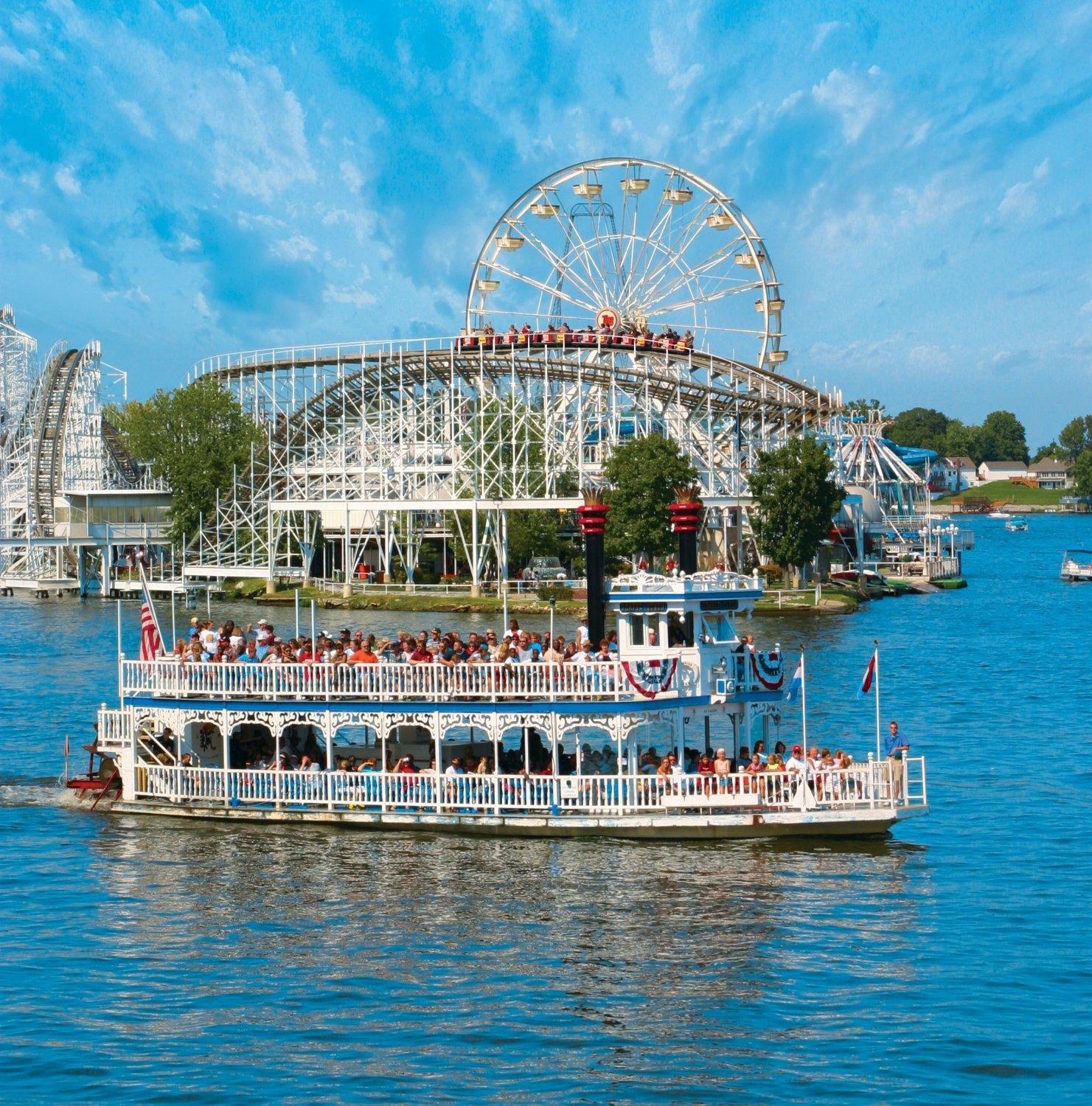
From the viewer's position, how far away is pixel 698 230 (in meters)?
110

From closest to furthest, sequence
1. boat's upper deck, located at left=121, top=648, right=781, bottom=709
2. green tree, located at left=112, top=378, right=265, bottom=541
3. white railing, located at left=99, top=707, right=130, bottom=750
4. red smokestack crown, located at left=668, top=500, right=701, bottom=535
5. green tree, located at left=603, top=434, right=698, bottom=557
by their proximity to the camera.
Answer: boat's upper deck, located at left=121, top=648, right=781, bottom=709, red smokestack crown, located at left=668, top=500, right=701, bottom=535, white railing, located at left=99, top=707, right=130, bottom=750, green tree, located at left=603, top=434, right=698, bottom=557, green tree, located at left=112, top=378, right=265, bottom=541

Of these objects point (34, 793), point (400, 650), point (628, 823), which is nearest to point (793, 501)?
point (34, 793)

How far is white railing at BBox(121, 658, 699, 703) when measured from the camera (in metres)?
33.3

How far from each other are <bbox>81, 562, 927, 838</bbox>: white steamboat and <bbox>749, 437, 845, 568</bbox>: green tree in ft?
199

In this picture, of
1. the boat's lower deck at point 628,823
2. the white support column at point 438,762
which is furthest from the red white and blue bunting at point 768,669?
the white support column at point 438,762

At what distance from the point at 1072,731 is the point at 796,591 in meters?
44.1

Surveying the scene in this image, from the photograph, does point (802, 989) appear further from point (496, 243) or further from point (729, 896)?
point (496, 243)

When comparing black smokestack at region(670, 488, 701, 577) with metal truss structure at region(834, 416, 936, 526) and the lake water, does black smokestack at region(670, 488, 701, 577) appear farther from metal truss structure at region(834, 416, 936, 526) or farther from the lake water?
metal truss structure at region(834, 416, 936, 526)

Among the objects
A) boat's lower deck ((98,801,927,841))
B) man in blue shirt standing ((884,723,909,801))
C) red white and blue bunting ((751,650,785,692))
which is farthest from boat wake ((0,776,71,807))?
man in blue shirt standing ((884,723,909,801))

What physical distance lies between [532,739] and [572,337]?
69.2 meters

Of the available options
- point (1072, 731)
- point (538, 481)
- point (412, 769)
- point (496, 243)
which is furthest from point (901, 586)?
point (412, 769)

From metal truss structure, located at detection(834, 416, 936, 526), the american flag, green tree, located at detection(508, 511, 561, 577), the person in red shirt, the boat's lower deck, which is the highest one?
metal truss structure, located at detection(834, 416, 936, 526)

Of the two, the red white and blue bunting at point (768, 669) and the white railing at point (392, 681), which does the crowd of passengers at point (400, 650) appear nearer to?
the white railing at point (392, 681)

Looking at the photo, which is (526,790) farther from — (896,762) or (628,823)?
(896,762)
